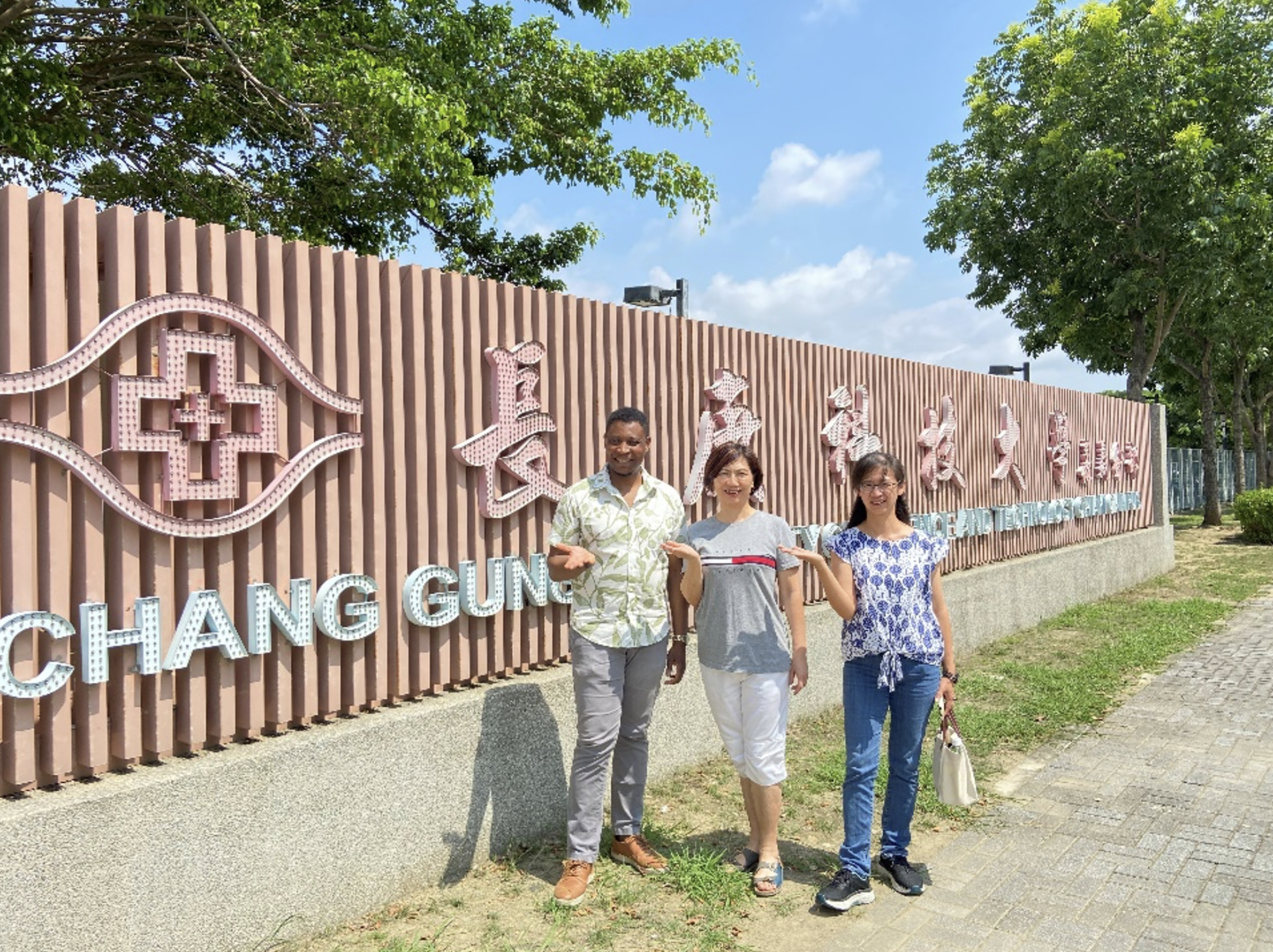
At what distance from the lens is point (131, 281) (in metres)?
3.41

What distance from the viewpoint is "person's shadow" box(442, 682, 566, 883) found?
434cm

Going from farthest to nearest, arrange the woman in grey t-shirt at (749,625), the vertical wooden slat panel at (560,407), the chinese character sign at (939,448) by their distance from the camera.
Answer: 1. the chinese character sign at (939,448)
2. the vertical wooden slat panel at (560,407)
3. the woman in grey t-shirt at (749,625)

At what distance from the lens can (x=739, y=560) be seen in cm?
399

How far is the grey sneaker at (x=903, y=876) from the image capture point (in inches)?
158

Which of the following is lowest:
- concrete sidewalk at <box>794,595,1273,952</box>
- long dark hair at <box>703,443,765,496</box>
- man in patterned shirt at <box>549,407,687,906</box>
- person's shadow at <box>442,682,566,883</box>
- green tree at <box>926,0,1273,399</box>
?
concrete sidewalk at <box>794,595,1273,952</box>

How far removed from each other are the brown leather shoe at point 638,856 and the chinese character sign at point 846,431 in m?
4.11

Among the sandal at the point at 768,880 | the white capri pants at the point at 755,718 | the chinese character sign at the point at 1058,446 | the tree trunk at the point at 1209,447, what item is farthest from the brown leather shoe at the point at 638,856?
the tree trunk at the point at 1209,447

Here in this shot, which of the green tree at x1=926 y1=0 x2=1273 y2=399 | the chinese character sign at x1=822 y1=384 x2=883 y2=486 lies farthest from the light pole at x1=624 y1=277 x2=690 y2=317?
the green tree at x1=926 y1=0 x2=1273 y2=399

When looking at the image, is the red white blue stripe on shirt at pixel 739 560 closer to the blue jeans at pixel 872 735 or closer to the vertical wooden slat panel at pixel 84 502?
the blue jeans at pixel 872 735

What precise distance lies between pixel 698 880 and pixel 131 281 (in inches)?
126

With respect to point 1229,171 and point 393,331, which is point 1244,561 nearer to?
point 1229,171

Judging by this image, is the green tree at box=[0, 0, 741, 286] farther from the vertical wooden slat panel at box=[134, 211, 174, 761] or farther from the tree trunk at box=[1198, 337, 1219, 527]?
the tree trunk at box=[1198, 337, 1219, 527]

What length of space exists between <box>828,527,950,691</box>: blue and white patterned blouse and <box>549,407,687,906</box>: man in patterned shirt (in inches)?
30.6

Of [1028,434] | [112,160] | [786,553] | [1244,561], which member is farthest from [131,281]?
[1244,561]
